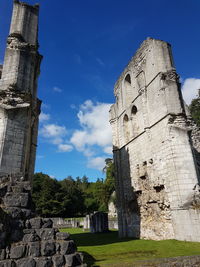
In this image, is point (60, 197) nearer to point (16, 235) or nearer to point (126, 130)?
point (126, 130)

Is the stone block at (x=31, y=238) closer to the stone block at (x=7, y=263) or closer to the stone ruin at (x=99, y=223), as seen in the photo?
the stone block at (x=7, y=263)

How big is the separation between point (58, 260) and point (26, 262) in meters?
0.60

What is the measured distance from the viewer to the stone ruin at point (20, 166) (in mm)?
4035

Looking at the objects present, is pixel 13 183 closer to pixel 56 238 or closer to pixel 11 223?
pixel 11 223

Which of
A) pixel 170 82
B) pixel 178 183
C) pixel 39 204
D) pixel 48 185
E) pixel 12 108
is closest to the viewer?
pixel 12 108

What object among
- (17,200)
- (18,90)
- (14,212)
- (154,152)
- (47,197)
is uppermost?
(18,90)

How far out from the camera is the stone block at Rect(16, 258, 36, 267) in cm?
379

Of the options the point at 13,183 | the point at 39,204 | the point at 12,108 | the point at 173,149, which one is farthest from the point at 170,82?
the point at 39,204

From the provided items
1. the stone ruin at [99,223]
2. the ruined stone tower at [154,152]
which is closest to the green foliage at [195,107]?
the ruined stone tower at [154,152]

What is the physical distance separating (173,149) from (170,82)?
360cm

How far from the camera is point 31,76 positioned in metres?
8.52

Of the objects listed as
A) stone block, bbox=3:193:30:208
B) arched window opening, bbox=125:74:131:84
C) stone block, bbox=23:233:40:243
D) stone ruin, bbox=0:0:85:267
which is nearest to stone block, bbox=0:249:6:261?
stone ruin, bbox=0:0:85:267

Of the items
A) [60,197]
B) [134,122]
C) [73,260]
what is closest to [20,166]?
[73,260]

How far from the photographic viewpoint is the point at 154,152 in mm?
11109
